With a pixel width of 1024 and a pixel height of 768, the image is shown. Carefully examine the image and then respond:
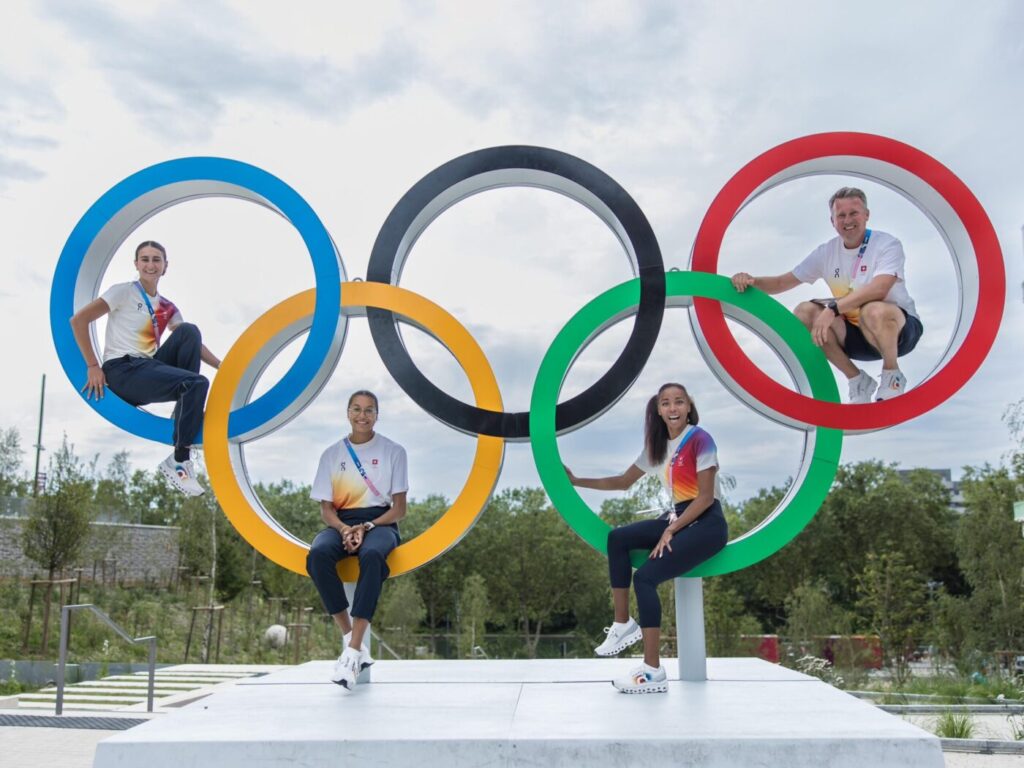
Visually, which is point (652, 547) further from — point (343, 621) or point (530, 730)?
point (343, 621)

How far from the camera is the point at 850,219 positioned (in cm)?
648

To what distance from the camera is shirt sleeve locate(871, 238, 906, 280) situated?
6422 mm

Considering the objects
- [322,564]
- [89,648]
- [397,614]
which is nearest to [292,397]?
[322,564]

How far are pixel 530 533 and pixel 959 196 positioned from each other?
17.8m

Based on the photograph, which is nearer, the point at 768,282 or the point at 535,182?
the point at 768,282

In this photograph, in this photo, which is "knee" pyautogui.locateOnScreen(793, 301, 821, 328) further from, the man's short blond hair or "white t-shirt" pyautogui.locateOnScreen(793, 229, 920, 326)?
the man's short blond hair

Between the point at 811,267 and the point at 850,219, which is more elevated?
the point at 850,219

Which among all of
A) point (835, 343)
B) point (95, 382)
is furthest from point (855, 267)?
point (95, 382)

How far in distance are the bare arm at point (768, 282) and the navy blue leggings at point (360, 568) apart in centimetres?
292

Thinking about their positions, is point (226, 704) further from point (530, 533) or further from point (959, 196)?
point (530, 533)

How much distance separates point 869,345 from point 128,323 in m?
5.24

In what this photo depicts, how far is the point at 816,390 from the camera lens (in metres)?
6.46

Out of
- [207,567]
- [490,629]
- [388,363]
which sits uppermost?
[388,363]

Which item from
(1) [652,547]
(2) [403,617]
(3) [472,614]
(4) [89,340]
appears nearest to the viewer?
(1) [652,547]
